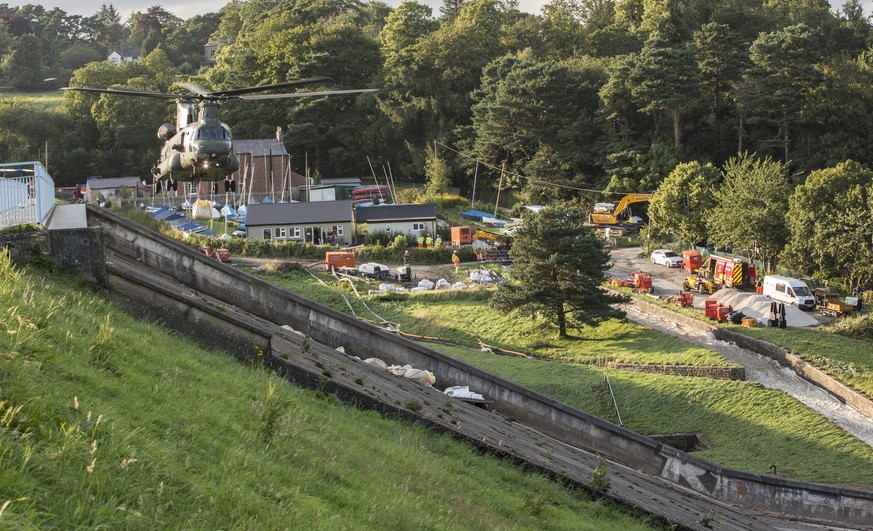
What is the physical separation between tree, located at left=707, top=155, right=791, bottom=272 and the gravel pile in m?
7.05

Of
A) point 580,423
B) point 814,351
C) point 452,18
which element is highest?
point 452,18

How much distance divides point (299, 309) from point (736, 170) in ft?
115

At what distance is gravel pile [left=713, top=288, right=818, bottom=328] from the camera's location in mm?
34125

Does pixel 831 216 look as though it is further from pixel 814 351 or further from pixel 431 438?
pixel 431 438

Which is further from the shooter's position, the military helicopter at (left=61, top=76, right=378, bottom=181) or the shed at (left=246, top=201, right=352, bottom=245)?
the shed at (left=246, top=201, right=352, bottom=245)

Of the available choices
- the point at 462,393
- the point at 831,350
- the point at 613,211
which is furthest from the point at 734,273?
the point at 462,393

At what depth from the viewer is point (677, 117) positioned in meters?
63.2

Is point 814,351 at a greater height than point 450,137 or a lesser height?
lesser

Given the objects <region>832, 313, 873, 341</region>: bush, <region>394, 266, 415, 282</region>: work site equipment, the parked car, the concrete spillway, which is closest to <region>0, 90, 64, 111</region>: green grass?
<region>394, 266, 415, 282</region>: work site equipment

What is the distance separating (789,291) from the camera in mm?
37188

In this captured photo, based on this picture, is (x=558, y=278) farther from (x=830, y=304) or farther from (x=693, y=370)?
(x=830, y=304)

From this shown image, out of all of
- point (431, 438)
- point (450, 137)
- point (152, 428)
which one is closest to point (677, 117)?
point (450, 137)

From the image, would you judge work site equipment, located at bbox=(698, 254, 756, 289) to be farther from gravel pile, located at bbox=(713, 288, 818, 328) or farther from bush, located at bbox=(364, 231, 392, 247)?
bush, located at bbox=(364, 231, 392, 247)

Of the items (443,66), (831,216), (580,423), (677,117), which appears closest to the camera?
(580,423)
